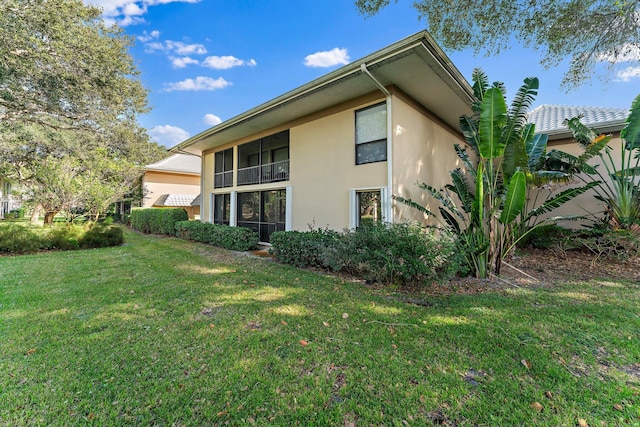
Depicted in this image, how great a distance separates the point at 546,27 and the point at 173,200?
2403cm

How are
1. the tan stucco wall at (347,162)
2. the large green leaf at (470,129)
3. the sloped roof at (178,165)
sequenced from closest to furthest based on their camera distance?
the large green leaf at (470,129) → the tan stucco wall at (347,162) → the sloped roof at (178,165)

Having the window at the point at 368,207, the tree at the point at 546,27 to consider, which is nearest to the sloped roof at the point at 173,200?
the window at the point at 368,207

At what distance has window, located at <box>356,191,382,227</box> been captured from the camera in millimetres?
7984

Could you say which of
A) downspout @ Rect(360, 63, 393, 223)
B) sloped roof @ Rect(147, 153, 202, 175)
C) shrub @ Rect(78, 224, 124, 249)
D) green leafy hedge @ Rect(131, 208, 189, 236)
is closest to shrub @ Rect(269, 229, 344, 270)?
downspout @ Rect(360, 63, 393, 223)

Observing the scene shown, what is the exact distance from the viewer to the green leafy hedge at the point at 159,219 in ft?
50.1

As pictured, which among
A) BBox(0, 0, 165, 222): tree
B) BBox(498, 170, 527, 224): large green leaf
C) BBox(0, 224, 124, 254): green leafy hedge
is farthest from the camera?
BBox(0, 224, 124, 254): green leafy hedge

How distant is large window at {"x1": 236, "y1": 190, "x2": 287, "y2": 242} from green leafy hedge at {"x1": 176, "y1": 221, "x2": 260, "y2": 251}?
0.88 m

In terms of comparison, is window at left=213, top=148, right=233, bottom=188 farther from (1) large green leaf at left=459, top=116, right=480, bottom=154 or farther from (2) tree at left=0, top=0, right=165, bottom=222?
(1) large green leaf at left=459, top=116, right=480, bottom=154

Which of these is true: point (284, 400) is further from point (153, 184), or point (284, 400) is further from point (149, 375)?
point (153, 184)

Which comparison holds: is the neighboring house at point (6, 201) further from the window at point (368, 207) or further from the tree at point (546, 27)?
the tree at point (546, 27)

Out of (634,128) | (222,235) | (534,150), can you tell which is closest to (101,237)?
(222,235)

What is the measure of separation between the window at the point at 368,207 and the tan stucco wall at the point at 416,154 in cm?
59

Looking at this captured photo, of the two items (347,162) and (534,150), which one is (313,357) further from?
(534,150)

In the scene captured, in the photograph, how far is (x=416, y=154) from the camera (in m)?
8.56
